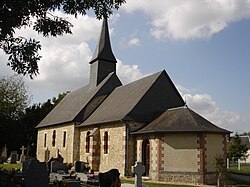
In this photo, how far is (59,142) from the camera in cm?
3216

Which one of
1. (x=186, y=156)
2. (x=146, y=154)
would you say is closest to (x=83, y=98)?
(x=146, y=154)

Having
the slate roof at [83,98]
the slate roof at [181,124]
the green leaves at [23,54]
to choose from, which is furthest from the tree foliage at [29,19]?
the slate roof at [83,98]

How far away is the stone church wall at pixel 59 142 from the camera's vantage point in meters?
29.0

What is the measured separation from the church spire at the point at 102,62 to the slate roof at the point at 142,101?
4838mm

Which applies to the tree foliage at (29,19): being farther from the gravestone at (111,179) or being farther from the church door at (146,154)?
the church door at (146,154)

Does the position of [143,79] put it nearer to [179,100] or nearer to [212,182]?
[179,100]

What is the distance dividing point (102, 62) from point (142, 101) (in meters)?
9.96

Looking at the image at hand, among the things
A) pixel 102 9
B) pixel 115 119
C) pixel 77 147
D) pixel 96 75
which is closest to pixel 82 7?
pixel 102 9

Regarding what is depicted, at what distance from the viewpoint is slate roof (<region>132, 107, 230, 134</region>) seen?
1943 centimetres

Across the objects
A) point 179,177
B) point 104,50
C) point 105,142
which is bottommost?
point 179,177

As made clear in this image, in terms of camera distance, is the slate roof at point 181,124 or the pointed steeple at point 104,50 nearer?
the slate roof at point 181,124

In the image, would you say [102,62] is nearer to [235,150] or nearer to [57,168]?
[57,168]

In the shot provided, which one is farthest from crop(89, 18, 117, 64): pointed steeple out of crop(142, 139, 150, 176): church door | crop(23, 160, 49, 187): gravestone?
crop(23, 160, 49, 187): gravestone

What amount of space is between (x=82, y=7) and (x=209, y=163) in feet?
47.1
